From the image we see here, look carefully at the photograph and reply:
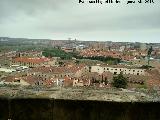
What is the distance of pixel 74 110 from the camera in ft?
6.59

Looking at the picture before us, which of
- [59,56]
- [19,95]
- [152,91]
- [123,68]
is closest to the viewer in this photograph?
[19,95]

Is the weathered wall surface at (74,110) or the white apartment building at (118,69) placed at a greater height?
the weathered wall surface at (74,110)

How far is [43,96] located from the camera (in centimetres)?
211

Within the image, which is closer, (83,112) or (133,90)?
(83,112)

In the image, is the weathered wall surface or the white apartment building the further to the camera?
the white apartment building

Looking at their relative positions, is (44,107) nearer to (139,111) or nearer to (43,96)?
(43,96)

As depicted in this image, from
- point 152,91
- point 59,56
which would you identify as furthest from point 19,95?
point 59,56

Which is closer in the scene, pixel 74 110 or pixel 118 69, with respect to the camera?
pixel 74 110

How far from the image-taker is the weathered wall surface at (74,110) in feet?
6.51

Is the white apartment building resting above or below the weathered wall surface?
below

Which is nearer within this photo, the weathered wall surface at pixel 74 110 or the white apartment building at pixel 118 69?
the weathered wall surface at pixel 74 110

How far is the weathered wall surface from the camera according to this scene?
198 centimetres

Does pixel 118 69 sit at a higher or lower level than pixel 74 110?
lower

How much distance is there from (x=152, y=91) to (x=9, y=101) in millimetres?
1063
